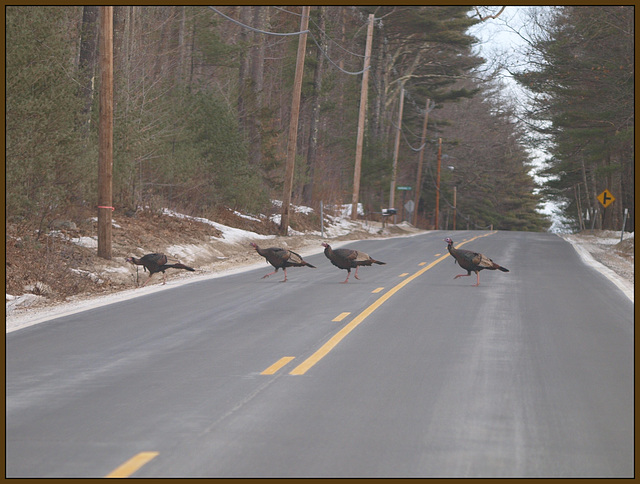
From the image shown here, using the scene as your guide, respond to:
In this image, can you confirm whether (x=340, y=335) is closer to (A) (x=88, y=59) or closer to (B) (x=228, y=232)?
(A) (x=88, y=59)

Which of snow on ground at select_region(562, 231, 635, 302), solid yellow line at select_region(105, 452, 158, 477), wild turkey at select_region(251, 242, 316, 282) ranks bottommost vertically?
solid yellow line at select_region(105, 452, 158, 477)

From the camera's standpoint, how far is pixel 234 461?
5.35 m

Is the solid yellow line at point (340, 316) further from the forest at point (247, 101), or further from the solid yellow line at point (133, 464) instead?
the forest at point (247, 101)

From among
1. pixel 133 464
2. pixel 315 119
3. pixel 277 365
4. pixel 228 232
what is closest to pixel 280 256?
pixel 277 365

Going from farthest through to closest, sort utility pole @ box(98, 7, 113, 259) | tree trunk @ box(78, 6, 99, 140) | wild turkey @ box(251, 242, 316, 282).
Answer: tree trunk @ box(78, 6, 99, 140), utility pole @ box(98, 7, 113, 259), wild turkey @ box(251, 242, 316, 282)

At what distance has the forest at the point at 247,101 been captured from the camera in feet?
54.4

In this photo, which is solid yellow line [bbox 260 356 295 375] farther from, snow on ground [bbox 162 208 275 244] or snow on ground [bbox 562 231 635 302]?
snow on ground [bbox 162 208 275 244]

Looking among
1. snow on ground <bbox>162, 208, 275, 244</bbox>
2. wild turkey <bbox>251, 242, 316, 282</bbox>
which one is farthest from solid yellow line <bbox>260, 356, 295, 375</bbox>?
snow on ground <bbox>162, 208, 275, 244</bbox>

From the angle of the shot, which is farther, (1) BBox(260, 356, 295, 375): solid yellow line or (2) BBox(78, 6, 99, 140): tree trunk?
(2) BBox(78, 6, 99, 140): tree trunk

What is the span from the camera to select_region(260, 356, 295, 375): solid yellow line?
809cm

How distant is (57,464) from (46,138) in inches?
483

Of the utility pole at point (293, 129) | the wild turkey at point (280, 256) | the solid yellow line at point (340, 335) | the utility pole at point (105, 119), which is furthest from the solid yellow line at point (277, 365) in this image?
the utility pole at point (293, 129)

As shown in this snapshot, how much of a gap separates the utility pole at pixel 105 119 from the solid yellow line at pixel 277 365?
1034 cm

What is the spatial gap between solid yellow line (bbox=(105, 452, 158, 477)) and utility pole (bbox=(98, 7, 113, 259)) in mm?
13111
